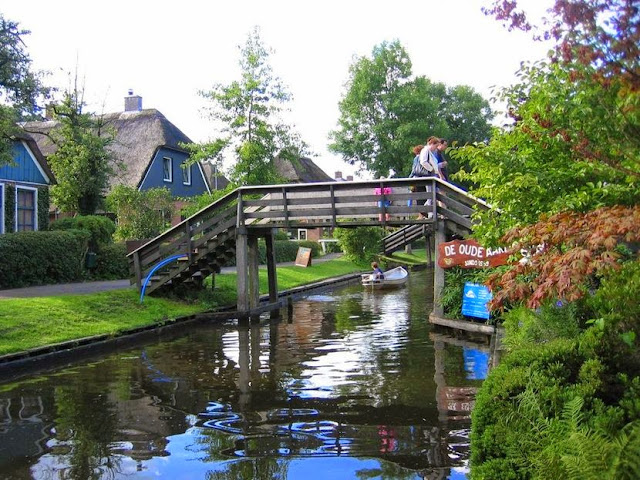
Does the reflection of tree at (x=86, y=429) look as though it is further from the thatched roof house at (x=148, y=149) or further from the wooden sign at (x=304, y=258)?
the thatched roof house at (x=148, y=149)

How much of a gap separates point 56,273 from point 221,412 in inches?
520

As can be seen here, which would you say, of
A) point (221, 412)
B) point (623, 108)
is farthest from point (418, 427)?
point (623, 108)

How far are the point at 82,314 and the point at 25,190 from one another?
11754 mm

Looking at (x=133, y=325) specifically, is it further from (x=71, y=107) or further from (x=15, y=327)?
(x=71, y=107)

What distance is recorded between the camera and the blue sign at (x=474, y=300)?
13.1 metres

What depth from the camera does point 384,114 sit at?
48.3m

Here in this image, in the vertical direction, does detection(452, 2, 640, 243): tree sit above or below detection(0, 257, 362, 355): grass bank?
above

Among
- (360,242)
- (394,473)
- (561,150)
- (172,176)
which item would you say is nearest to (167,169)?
(172,176)

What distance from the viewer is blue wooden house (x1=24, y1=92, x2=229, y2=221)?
116 ft

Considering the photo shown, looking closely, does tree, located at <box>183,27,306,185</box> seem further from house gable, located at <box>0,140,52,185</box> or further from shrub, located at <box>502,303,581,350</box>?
shrub, located at <box>502,303,581,350</box>

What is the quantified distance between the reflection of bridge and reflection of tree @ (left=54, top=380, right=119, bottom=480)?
24.8 feet

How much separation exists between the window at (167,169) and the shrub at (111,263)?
1592cm

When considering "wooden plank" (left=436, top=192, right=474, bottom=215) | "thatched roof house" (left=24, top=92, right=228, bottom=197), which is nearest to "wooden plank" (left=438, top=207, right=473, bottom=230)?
"wooden plank" (left=436, top=192, right=474, bottom=215)

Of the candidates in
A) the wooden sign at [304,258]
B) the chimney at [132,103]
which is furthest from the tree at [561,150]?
the chimney at [132,103]
